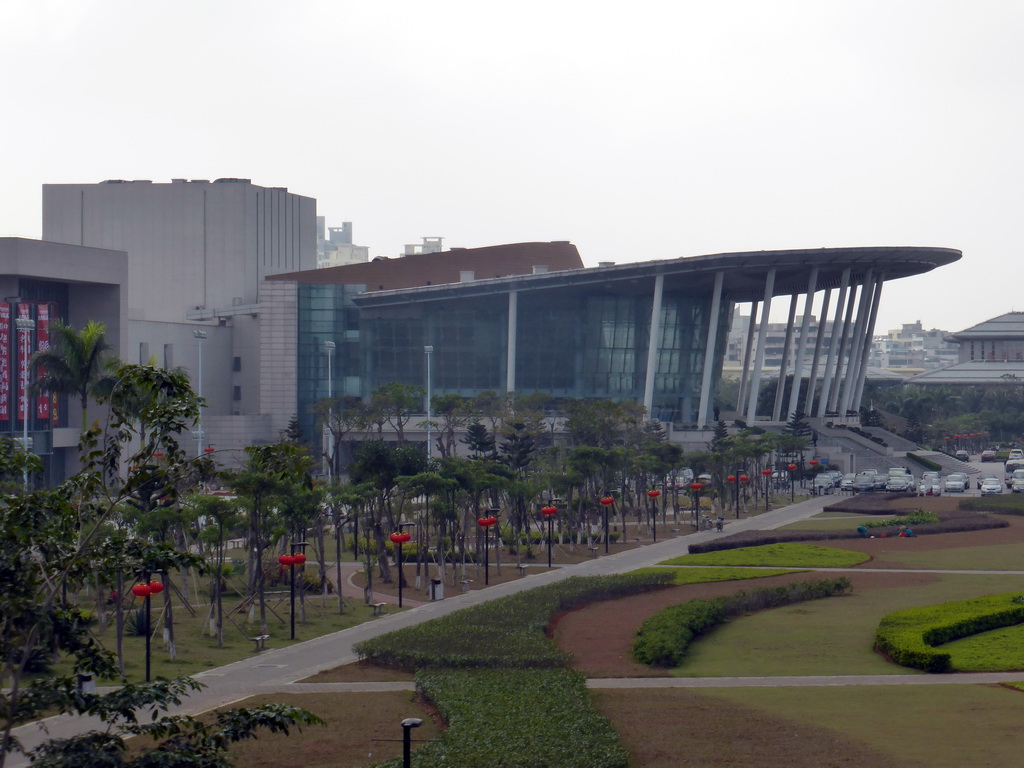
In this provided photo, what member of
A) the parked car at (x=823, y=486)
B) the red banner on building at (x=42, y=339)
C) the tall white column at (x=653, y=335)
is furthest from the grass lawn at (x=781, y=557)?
the tall white column at (x=653, y=335)

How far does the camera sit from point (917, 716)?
24.8 metres

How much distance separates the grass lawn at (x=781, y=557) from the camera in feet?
166

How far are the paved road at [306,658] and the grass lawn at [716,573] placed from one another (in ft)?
12.0

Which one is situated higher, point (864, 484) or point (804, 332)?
point (804, 332)

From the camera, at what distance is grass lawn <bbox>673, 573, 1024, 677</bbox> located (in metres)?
30.3

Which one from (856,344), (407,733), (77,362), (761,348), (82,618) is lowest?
(407,733)

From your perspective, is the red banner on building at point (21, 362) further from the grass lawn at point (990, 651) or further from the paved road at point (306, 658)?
the grass lawn at point (990, 651)

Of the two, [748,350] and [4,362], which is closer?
[4,362]

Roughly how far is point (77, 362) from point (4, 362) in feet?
55.7

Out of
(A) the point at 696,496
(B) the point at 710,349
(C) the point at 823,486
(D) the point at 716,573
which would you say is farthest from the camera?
(B) the point at 710,349

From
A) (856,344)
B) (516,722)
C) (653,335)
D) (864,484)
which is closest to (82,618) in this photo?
(516,722)

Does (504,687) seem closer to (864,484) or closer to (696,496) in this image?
(696,496)

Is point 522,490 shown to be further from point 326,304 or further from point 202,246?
point 202,246

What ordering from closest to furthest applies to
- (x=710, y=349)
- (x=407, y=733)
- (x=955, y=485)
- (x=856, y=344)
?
(x=407, y=733) < (x=955, y=485) < (x=710, y=349) < (x=856, y=344)
